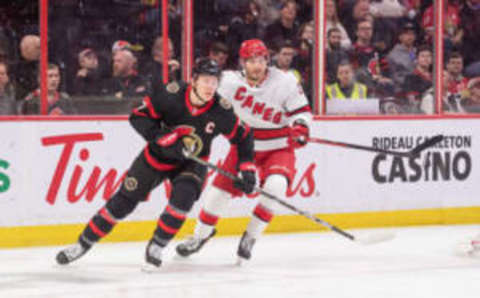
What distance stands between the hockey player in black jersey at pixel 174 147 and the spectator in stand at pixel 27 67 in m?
1.21

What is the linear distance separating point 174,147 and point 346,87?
2327 millimetres

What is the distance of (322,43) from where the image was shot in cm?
648

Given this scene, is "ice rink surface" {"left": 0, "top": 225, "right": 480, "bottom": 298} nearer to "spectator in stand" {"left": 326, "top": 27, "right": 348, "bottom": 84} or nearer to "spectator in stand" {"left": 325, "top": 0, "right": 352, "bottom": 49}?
"spectator in stand" {"left": 326, "top": 27, "right": 348, "bottom": 84}

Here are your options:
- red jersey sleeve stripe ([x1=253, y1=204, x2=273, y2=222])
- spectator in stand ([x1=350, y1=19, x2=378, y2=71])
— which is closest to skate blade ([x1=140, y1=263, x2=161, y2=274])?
red jersey sleeve stripe ([x1=253, y1=204, x2=273, y2=222])

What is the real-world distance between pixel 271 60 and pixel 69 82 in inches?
54.5

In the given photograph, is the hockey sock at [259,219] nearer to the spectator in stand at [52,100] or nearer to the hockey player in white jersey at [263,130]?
the hockey player in white jersey at [263,130]

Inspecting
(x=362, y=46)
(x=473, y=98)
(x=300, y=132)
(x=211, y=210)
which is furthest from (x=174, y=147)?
(x=473, y=98)

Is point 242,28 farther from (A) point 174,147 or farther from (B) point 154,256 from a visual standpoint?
(B) point 154,256

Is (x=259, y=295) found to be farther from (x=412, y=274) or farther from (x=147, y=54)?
(x=147, y=54)

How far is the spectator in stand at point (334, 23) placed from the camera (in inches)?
256

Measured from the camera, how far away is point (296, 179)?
6.28 m

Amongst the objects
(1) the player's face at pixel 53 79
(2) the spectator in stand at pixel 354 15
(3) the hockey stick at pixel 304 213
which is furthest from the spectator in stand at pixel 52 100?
(2) the spectator in stand at pixel 354 15

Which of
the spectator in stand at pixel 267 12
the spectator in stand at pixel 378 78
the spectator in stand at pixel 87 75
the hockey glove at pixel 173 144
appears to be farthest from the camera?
the spectator in stand at pixel 378 78

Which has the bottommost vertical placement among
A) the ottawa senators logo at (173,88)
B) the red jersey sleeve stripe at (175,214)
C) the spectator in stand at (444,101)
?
the red jersey sleeve stripe at (175,214)
